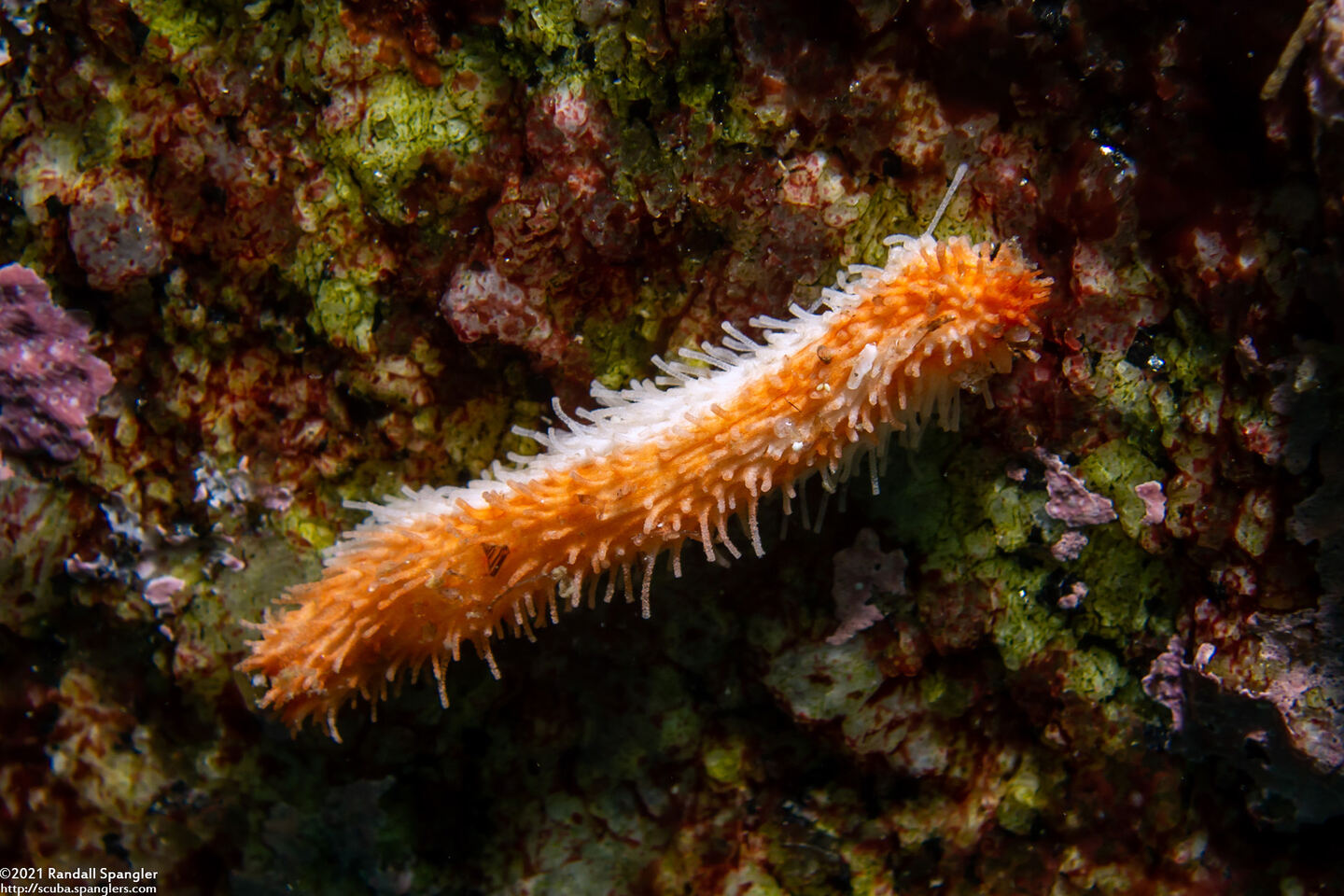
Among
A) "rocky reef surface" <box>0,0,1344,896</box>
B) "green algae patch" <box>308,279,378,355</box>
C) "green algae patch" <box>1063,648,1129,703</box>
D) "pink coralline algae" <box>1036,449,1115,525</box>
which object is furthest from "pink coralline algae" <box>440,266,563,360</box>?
"green algae patch" <box>1063,648,1129,703</box>

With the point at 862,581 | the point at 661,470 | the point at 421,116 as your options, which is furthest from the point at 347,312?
the point at 862,581

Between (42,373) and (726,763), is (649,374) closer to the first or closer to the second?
(726,763)

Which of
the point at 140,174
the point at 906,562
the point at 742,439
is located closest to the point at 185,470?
the point at 140,174

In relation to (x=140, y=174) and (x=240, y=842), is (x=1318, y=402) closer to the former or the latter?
(x=140, y=174)

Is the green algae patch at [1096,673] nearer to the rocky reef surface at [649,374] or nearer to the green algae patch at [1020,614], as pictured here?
the rocky reef surface at [649,374]

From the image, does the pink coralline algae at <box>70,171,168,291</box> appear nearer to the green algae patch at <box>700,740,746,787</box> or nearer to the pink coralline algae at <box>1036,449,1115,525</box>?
the green algae patch at <box>700,740,746,787</box>

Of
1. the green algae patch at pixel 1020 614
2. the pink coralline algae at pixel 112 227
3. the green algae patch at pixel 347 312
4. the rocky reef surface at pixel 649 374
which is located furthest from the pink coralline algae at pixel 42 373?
the green algae patch at pixel 1020 614
